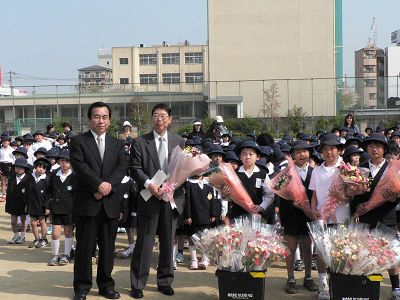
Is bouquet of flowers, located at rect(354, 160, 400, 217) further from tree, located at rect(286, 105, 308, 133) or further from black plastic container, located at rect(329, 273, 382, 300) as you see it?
tree, located at rect(286, 105, 308, 133)

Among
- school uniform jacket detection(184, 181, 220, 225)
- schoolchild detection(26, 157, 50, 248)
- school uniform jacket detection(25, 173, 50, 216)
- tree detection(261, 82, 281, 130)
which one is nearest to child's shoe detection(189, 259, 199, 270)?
school uniform jacket detection(184, 181, 220, 225)

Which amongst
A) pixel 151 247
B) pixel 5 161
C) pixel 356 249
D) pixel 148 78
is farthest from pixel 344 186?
pixel 148 78

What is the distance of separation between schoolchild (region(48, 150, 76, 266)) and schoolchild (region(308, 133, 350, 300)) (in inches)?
140

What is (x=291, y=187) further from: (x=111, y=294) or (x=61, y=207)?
(x=61, y=207)

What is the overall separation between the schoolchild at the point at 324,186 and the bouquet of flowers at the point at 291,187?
3.6 inches

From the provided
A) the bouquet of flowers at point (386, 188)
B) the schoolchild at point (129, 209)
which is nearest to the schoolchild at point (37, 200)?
the schoolchild at point (129, 209)

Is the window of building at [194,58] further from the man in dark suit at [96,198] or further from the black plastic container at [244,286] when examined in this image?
the black plastic container at [244,286]

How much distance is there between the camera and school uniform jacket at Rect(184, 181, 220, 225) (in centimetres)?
759

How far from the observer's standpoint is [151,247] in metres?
6.18

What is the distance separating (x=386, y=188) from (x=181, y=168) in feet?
7.34

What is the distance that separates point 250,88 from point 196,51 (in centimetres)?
3098

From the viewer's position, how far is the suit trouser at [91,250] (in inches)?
234

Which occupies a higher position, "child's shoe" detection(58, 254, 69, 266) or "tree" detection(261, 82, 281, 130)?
"tree" detection(261, 82, 281, 130)

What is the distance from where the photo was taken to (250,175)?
670 centimetres
